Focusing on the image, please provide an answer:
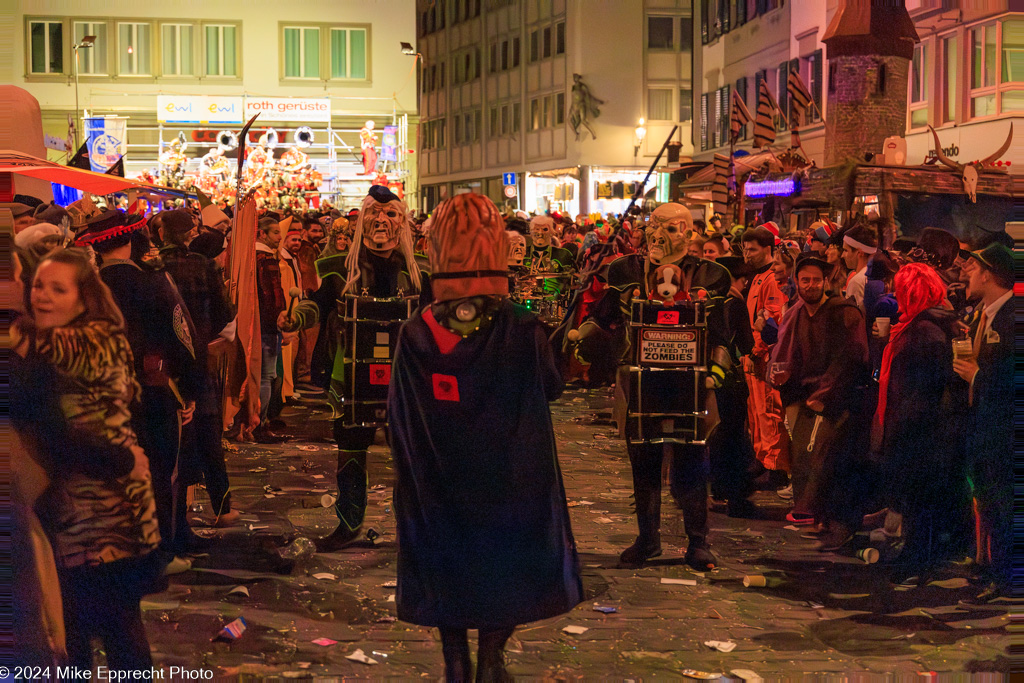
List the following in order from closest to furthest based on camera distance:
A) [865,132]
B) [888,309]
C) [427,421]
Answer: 1. [427,421]
2. [888,309]
3. [865,132]

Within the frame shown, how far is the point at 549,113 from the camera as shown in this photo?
4697cm

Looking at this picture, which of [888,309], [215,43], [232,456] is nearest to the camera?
[888,309]

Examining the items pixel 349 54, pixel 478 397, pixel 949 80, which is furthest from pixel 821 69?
pixel 478 397

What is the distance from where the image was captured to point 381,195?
739 centimetres

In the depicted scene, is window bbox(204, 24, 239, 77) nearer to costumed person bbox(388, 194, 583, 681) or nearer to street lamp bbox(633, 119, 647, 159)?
street lamp bbox(633, 119, 647, 159)

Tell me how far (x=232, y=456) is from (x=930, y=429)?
6654mm

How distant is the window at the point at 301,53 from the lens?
118 feet

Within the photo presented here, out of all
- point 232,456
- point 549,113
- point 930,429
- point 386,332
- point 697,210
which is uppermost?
point 549,113

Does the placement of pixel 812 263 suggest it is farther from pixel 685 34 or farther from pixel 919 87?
pixel 685 34

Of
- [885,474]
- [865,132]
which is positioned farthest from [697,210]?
[885,474]

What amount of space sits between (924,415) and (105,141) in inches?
767

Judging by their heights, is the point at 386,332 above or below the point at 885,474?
above

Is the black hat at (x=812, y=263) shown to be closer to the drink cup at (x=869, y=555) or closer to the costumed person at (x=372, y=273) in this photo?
the drink cup at (x=869, y=555)

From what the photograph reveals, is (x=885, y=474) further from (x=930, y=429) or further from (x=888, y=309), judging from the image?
(x=888, y=309)
